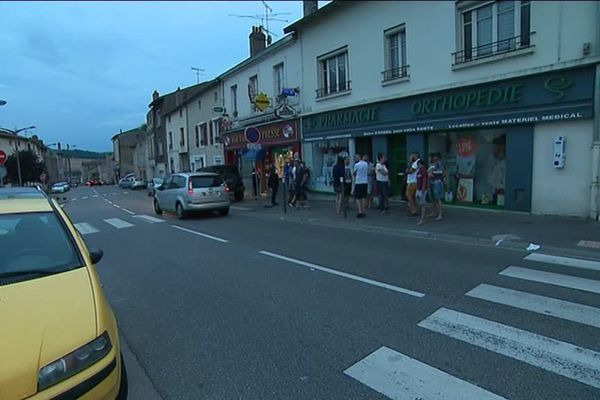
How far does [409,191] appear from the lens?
10945mm

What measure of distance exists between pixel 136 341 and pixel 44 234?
1426mm

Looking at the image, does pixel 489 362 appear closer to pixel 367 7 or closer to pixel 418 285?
pixel 418 285

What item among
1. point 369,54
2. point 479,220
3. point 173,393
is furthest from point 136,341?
point 369,54

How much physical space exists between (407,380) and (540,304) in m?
2.36

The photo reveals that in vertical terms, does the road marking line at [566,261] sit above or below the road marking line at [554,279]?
above

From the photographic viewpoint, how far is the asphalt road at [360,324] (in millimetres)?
3137

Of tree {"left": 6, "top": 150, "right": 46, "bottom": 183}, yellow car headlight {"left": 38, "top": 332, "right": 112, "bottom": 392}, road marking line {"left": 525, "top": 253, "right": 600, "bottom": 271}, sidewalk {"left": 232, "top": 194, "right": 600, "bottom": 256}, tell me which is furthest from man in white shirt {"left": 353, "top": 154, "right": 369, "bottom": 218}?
tree {"left": 6, "top": 150, "right": 46, "bottom": 183}

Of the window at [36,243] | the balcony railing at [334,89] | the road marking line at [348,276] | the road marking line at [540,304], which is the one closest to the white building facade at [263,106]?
the balcony railing at [334,89]

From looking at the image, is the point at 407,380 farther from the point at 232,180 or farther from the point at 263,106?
the point at 232,180

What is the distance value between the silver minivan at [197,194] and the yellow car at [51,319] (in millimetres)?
10349

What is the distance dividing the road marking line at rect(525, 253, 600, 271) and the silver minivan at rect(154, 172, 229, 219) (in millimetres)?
10325

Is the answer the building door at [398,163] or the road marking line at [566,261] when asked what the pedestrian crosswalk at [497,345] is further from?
the building door at [398,163]

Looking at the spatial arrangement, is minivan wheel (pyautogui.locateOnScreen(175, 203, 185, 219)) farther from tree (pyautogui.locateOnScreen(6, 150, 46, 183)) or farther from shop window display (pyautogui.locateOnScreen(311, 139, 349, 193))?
tree (pyautogui.locateOnScreen(6, 150, 46, 183))

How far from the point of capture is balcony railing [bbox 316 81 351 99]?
15.2 metres
